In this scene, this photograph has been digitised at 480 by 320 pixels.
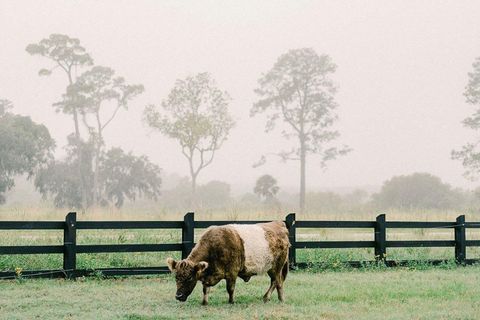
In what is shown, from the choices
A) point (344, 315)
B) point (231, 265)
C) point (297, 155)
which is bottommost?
point (344, 315)

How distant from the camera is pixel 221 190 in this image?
83.2m

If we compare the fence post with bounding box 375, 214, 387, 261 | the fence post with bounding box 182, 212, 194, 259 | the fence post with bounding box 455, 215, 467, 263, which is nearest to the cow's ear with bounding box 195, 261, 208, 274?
the fence post with bounding box 182, 212, 194, 259

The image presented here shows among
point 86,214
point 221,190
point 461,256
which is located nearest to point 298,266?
point 461,256

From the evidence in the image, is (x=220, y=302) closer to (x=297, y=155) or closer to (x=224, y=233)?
(x=224, y=233)

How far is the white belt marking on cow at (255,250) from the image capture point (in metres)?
11.6

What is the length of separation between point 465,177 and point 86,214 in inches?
1410

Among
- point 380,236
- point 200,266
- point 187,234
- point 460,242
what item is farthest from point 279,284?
point 460,242

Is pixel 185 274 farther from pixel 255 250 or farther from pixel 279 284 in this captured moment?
pixel 279 284

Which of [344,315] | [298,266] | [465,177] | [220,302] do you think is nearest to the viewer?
[344,315]

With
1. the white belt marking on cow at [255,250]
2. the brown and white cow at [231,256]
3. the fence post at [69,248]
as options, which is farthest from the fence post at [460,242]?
the fence post at [69,248]

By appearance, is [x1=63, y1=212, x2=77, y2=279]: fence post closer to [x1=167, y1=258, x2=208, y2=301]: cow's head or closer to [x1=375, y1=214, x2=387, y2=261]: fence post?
[x1=167, y1=258, x2=208, y2=301]: cow's head

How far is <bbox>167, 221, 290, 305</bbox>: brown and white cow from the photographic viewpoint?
11305 mm

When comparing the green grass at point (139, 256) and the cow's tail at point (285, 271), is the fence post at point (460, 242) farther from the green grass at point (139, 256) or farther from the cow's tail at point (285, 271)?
the cow's tail at point (285, 271)

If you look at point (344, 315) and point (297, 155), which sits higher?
point (297, 155)
